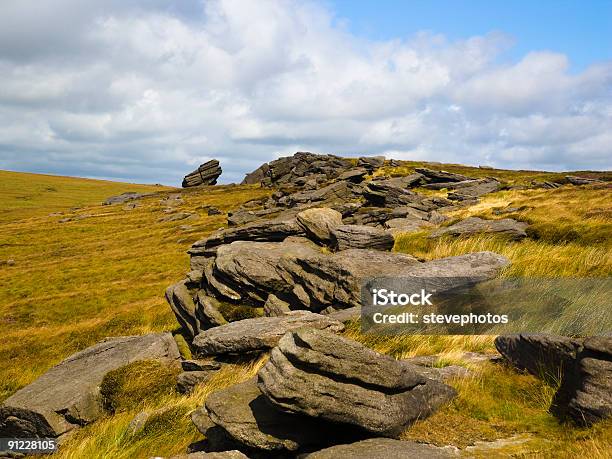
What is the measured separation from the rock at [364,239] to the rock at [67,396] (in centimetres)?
971

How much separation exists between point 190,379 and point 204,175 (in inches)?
6506

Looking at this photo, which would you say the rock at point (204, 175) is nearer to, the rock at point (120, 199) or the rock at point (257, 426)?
the rock at point (120, 199)

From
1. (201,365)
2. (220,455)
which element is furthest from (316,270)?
(220,455)

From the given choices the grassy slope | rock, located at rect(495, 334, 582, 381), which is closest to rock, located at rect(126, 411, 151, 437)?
the grassy slope

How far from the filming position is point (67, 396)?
15477 mm

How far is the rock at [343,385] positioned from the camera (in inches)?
301

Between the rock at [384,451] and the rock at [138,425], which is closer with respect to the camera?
the rock at [384,451]

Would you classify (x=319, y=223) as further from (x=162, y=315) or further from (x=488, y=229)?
(x=162, y=315)

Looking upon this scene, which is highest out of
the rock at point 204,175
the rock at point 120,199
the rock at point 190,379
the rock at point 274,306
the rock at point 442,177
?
the rock at point 204,175

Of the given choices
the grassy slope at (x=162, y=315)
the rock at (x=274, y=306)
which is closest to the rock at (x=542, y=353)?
the grassy slope at (x=162, y=315)

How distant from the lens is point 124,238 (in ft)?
290

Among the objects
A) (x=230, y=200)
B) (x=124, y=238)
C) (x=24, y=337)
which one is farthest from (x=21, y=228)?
(x=24, y=337)

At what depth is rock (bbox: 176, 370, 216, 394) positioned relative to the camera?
1475 centimetres

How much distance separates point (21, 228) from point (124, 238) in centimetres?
3935
